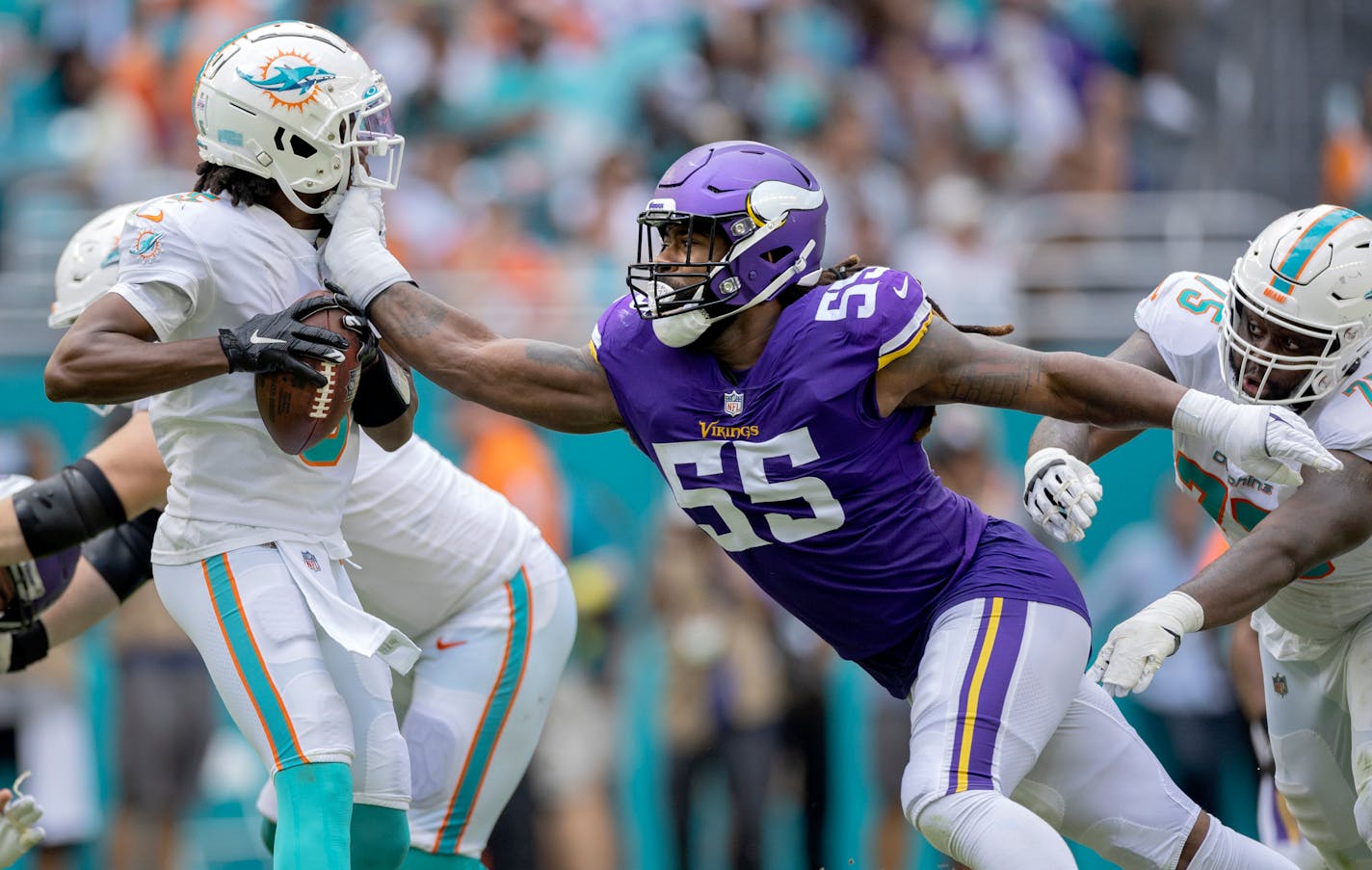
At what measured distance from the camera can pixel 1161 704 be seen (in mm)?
7848

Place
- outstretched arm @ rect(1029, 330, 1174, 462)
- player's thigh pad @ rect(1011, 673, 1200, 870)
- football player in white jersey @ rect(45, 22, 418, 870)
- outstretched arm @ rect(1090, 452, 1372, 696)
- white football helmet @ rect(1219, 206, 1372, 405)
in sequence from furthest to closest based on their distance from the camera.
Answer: outstretched arm @ rect(1029, 330, 1174, 462), white football helmet @ rect(1219, 206, 1372, 405), player's thigh pad @ rect(1011, 673, 1200, 870), outstretched arm @ rect(1090, 452, 1372, 696), football player in white jersey @ rect(45, 22, 418, 870)

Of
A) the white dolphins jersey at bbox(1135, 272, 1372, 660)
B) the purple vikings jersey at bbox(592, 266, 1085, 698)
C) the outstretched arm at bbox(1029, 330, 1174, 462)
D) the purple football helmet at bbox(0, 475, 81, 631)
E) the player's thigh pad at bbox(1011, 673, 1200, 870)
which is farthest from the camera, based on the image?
the purple football helmet at bbox(0, 475, 81, 631)

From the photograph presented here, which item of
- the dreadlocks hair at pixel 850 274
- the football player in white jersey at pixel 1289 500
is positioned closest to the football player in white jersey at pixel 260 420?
the dreadlocks hair at pixel 850 274

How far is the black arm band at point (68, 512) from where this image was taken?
423 centimetres

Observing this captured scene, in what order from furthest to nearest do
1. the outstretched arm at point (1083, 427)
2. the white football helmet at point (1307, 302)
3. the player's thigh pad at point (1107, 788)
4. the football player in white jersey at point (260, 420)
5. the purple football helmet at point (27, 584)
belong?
the purple football helmet at point (27, 584) → the outstretched arm at point (1083, 427) → the white football helmet at point (1307, 302) → the player's thigh pad at point (1107, 788) → the football player in white jersey at point (260, 420)

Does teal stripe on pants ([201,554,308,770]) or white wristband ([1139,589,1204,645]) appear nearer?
teal stripe on pants ([201,554,308,770])

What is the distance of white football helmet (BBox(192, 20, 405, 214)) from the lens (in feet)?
12.5

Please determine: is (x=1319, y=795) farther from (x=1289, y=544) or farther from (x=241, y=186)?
(x=241, y=186)

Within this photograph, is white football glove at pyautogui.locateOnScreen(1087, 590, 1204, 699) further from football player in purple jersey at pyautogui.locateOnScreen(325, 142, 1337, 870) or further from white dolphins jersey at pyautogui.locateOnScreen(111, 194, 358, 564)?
white dolphins jersey at pyautogui.locateOnScreen(111, 194, 358, 564)

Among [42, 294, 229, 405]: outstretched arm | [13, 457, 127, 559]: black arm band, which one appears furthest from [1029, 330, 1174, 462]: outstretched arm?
[13, 457, 127, 559]: black arm band

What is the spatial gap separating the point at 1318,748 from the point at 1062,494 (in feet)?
4.21

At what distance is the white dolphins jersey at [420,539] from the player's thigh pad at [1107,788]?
1.53 m

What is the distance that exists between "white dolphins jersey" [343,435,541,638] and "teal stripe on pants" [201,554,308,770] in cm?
62

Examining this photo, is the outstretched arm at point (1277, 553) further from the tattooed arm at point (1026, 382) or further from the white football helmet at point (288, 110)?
the white football helmet at point (288, 110)
